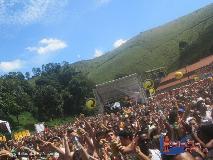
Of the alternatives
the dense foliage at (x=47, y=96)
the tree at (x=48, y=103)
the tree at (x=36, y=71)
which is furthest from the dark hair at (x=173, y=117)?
the tree at (x=36, y=71)

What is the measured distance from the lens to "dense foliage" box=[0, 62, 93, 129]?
279 feet

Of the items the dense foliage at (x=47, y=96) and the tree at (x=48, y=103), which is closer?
the dense foliage at (x=47, y=96)

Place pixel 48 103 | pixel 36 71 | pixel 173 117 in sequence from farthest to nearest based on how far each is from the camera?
pixel 36 71
pixel 48 103
pixel 173 117

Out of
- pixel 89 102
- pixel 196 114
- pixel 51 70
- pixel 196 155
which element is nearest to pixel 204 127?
pixel 196 155

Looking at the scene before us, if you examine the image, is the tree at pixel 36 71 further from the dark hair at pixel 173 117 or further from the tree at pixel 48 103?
the dark hair at pixel 173 117

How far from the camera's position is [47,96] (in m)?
92.9

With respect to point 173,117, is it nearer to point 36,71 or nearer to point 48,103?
point 48,103

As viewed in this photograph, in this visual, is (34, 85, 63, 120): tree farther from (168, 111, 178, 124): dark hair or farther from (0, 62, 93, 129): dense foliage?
(168, 111, 178, 124): dark hair

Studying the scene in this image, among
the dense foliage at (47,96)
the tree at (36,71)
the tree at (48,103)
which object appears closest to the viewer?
the dense foliage at (47,96)

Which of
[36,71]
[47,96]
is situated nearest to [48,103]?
[47,96]

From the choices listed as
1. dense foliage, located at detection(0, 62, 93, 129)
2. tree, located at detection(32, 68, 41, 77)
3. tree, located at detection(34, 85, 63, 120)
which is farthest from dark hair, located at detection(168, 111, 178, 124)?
tree, located at detection(32, 68, 41, 77)

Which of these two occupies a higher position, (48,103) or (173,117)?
(48,103)

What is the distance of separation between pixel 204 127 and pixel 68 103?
8891cm

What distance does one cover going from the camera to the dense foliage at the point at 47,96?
84.9m
